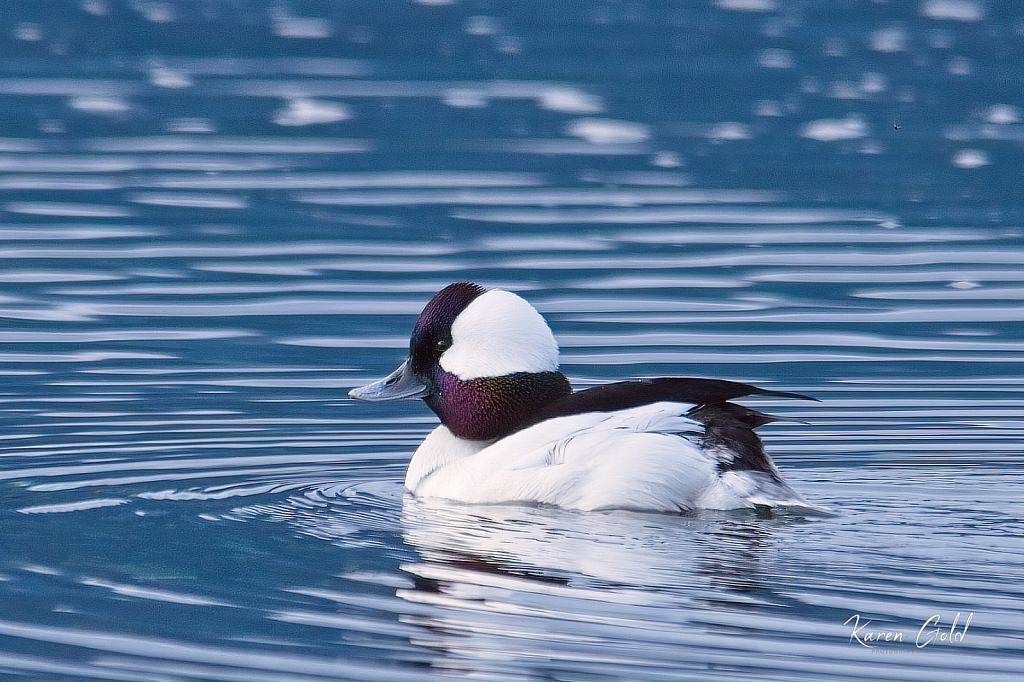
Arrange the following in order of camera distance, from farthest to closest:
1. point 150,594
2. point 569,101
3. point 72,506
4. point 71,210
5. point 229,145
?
point 569,101
point 229,145
point 71,210
point 72,506
point 150,594

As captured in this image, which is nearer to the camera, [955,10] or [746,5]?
[955,10]

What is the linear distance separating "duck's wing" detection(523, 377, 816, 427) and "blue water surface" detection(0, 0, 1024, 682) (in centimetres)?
28

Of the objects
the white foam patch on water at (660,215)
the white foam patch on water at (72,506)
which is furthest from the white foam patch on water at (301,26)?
the white foam patch on water at (72,506)

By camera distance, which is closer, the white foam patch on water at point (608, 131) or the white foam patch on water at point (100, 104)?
the white foam patch on water at point (608, 131)

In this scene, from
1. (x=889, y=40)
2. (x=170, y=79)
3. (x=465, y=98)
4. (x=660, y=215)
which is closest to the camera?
(x=660, y=215)

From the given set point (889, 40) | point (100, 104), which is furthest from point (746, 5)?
point (100, 104)

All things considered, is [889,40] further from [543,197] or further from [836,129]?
[543,197]

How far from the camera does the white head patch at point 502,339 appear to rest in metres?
8.46

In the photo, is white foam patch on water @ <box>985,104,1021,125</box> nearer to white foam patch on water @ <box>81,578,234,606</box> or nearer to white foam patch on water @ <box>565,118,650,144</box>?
white foam patch on water @ <box>565,118,650,144</box>

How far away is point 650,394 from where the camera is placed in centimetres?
803

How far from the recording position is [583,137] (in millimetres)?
18562

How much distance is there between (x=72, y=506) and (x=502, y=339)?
1766 mm

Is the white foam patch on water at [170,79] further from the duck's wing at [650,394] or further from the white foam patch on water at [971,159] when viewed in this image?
the duck's wing at [650,394]

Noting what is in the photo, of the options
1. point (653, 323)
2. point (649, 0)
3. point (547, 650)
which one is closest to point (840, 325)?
point (653, 323)
